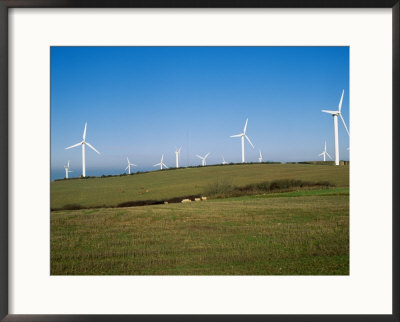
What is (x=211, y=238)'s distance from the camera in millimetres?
7812

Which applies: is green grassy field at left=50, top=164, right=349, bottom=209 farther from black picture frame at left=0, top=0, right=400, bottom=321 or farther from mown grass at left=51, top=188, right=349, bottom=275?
black picture frame at left=0, top=0, right=400, bottom=321

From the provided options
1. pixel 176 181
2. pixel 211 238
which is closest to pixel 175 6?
pixel 211 238

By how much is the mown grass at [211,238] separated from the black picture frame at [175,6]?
28.8 inches

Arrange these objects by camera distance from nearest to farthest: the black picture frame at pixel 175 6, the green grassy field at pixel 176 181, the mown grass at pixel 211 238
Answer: the black picture frame at pixel 175 6 < the mown grass at pixel 211 238 < the green grassy field at pixel 176 181

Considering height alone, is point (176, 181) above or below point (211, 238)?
above

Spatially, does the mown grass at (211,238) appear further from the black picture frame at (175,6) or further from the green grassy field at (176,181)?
the black picture frame at (175,6)

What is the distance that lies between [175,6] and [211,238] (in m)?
4.74

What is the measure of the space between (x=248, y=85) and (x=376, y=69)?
3.15 m

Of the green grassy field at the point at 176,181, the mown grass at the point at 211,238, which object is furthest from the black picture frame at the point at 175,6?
the green grassy field at the point at 176,181

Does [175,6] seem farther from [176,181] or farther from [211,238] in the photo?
[176,181]

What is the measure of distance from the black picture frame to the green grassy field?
224 centimetres

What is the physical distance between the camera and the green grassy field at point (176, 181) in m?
7.98

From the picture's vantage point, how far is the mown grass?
6.11m

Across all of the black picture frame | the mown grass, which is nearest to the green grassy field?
the mown grass
